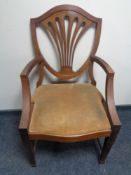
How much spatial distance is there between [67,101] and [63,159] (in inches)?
18.7

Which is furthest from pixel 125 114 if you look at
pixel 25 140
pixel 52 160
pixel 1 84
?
pixel 1 84

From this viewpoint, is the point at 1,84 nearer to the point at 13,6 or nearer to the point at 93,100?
the point at 13,6

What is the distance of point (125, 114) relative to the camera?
1.71m

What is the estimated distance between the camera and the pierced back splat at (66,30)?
3.84ft

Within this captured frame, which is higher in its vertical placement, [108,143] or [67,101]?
[67,101]

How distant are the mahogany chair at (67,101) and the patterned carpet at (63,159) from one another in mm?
74

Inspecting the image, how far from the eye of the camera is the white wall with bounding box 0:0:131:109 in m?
1.19

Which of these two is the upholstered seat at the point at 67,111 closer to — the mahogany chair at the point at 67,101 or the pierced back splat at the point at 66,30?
the mahogany chair at the point at 67,101

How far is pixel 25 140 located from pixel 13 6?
2.83 feet

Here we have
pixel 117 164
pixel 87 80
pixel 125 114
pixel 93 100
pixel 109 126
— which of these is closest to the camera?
pixel 109 126

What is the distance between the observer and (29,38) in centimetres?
129

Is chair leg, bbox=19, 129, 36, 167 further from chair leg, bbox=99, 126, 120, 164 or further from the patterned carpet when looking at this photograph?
chair leg, bbox=99, 126, 120, 164

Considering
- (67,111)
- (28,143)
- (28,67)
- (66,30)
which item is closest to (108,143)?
(67,111)

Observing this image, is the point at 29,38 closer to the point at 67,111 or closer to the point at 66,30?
the point at 66,30
